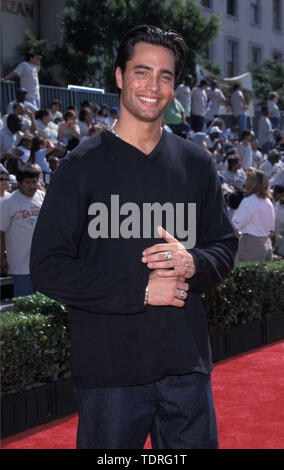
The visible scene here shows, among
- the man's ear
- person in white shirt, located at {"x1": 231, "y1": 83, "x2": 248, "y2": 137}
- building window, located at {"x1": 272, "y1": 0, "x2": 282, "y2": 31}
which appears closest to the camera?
the man's ear

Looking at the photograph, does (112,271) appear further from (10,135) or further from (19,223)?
(10,135)

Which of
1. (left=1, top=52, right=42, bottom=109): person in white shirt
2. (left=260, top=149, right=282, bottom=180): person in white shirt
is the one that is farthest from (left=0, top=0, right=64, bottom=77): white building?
(left=260, top=149, right=282, bottom=180): person in white shirt

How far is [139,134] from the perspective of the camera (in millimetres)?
2543

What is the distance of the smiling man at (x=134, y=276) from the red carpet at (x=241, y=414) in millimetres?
2685

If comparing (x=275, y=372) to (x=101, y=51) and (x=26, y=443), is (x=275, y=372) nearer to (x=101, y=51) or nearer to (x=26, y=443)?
(x=26, y=443)

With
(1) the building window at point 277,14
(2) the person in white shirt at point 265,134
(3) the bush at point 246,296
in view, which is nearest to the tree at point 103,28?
(2) the person in white shirt at point 265,134

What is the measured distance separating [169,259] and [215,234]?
0.31 m

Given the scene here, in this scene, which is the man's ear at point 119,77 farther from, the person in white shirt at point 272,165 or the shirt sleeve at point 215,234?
the person in white shirt at point 272,165

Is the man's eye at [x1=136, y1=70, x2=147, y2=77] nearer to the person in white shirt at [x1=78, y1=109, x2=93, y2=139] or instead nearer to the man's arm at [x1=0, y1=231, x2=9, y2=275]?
the man's arm at [x1=0, y1=231, x2=9, y2=275]

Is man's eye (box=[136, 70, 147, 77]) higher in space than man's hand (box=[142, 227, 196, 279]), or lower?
higher

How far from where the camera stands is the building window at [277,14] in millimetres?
39500

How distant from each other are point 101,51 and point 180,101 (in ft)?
28.5

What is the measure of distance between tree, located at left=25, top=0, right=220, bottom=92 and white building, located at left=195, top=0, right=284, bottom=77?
6.12 m

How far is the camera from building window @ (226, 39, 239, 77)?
118 ft
